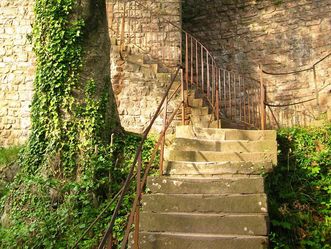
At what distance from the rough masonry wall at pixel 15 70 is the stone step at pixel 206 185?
16.5 feet

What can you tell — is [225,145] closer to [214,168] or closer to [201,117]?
[214,168]

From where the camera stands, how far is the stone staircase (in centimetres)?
398

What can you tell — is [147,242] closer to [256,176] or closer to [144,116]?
[256,176]

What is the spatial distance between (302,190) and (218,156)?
128cm

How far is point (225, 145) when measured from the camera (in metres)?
5.75

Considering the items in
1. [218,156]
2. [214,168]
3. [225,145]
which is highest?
[225,145]

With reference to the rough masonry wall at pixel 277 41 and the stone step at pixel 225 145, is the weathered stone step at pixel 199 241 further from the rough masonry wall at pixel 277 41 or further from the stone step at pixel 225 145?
the rough masonry wall at pixel 277 41

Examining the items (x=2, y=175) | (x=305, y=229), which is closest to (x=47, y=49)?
(x=2, y=175)

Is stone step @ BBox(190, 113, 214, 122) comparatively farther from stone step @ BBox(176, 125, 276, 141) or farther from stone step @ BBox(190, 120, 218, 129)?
stone step @ BBox(176, 125, 276, 141)

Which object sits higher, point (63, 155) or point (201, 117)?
point (201, 117)

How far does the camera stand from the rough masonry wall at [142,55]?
7867 millimetres

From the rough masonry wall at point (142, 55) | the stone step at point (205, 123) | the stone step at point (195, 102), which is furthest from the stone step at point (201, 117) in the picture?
the rough masonry wall at point (142, 55)

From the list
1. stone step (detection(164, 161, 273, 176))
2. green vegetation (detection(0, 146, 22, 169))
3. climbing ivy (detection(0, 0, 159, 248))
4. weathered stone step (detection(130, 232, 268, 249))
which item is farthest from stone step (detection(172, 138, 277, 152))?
green vegetation (detection(0, 146, 22, 169))

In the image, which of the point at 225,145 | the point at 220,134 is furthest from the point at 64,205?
Answer: the point at 220,134
